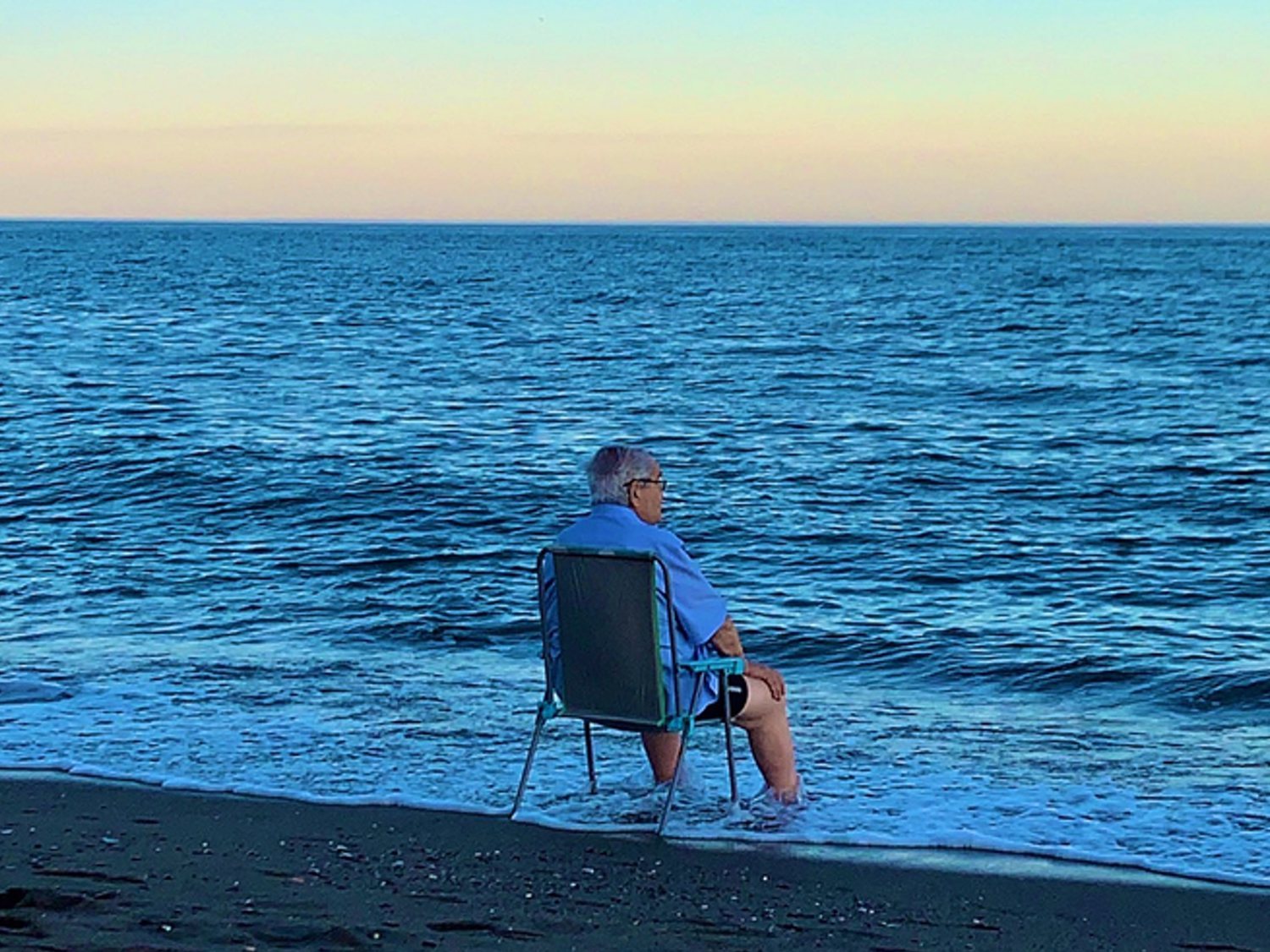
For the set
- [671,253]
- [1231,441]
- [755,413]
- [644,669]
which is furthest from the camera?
[671,253]

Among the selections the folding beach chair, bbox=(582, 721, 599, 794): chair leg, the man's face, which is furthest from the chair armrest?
bbox=(582, 721, 599, 794): chair leg

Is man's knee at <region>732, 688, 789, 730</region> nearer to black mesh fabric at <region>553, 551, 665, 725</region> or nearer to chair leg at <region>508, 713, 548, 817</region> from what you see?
black mesh fabric at <region>553, 551, 665, 725</region>

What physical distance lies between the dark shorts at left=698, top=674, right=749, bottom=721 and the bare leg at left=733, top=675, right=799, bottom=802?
0.02 metres

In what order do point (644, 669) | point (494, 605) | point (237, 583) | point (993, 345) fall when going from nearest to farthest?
point (644, 669)
point (494, 605)
point (237, 583)
point (993, 345)

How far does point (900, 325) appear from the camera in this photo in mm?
40469

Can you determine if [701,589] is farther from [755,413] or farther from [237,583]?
[755,413]

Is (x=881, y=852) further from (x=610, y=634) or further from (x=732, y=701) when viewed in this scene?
(x=610, y=634)

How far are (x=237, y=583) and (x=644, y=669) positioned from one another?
19.1 feet

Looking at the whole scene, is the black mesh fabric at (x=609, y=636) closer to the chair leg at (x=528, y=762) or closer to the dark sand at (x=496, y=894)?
the chair leg at (x=528, y=762)

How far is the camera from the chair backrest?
5.27 m

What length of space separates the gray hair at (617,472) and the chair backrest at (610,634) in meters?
0.26

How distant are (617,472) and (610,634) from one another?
1.62 ft

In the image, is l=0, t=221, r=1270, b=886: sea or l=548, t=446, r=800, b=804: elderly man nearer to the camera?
l=548, t=446, r=800, b=804: elderly man

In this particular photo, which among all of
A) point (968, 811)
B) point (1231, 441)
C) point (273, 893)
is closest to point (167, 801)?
point (273, 893)
